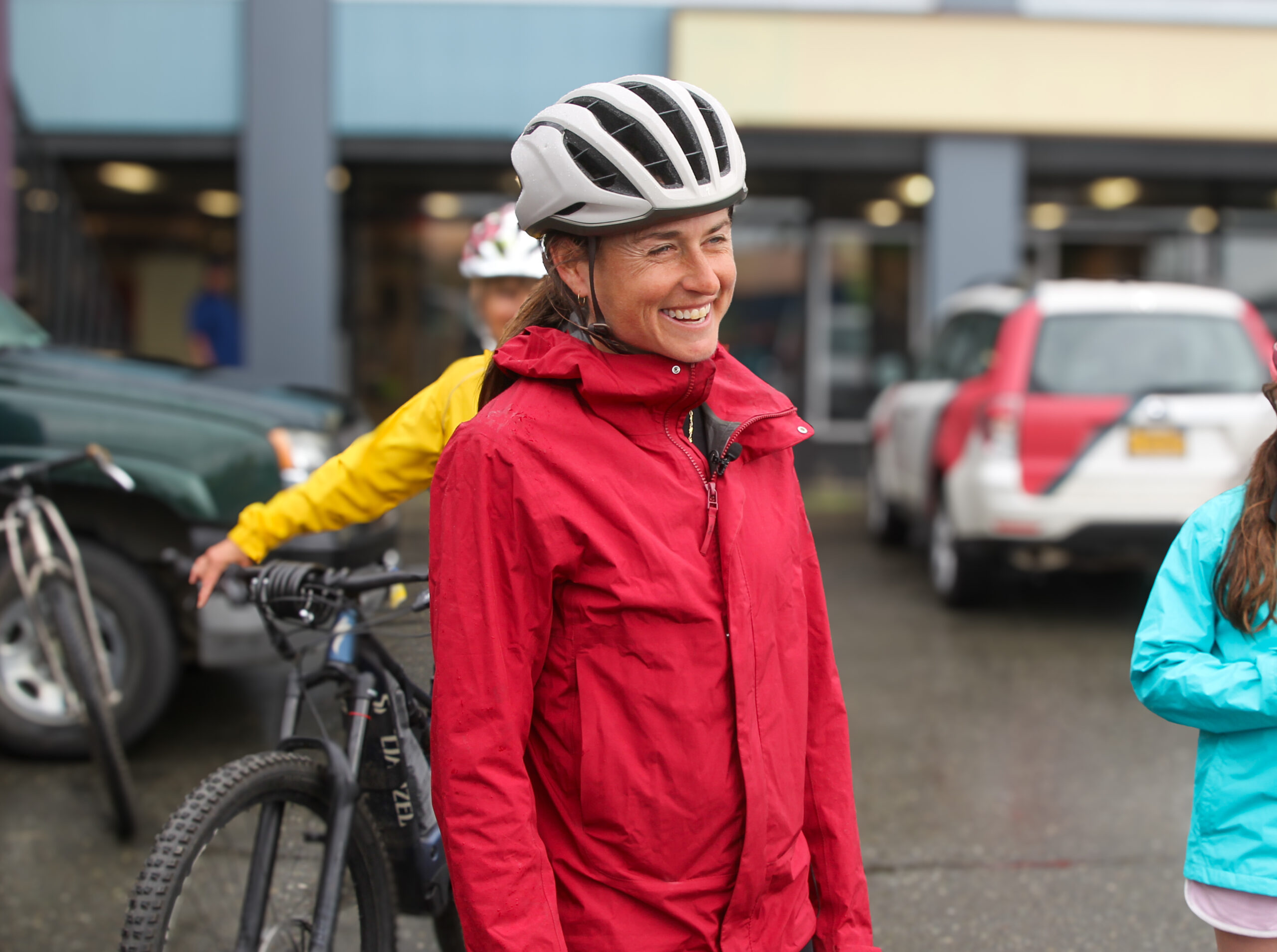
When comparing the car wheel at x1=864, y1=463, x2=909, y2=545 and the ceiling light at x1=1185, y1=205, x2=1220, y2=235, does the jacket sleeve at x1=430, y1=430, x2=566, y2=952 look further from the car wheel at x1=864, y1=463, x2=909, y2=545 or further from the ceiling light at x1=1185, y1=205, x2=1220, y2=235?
the ceiling light at x1=1185, y1=205, x2=1220, y2=235

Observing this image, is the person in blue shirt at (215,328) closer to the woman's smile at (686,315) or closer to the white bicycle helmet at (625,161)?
the white bicycle helmet at (625,161)

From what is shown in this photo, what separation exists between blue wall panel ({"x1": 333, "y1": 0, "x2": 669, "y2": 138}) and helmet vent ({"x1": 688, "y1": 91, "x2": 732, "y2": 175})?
34.7 ft

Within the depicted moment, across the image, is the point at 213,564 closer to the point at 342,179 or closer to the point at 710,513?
the point at 710,513

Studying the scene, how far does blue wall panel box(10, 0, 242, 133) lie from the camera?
1180 centimetres

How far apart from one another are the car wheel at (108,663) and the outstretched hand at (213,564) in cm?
253

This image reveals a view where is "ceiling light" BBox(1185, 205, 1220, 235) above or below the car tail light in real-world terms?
above

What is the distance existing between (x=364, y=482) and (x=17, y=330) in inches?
144

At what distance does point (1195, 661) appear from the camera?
2170 mm

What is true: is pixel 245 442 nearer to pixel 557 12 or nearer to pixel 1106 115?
pixel 557 12

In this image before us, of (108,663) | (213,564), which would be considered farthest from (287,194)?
(213,564)

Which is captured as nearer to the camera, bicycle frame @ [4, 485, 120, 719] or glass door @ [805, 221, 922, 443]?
bicycle frame @ [4, 485, 120, 719]

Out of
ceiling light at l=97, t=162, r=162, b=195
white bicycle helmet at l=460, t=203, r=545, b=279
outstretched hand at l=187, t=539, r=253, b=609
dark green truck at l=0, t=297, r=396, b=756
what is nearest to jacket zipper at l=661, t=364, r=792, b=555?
outstretched hand at l=187, t=539, r=253, b=609

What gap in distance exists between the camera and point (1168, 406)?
7.30 meters

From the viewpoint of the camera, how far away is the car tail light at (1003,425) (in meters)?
7.39
